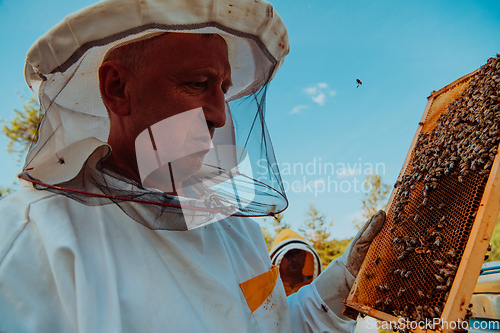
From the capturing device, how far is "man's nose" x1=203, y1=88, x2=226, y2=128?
1610 millimetres

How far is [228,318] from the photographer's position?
1.44 metres

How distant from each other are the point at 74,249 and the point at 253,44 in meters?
1.63

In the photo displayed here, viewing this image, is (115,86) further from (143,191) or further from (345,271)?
(345,271)

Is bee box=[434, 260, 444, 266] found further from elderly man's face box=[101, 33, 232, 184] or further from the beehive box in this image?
elderly man's face box=[101, 33, 232, 184]

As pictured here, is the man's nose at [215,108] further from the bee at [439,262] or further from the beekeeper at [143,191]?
the bee at [439,262]

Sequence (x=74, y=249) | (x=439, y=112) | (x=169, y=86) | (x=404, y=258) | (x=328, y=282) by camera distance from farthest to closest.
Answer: (x=439, y=112) → (x=328, y=282) → (x=404, y=258) → (x=169, y=86) → (x=74, y=249)

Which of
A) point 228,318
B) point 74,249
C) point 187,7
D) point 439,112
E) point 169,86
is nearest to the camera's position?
point 74,249

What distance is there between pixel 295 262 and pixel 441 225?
6811 mm

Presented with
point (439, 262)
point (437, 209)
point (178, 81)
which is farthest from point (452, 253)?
point (178, 81)

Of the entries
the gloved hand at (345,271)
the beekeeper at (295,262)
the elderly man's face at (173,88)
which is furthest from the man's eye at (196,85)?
the beekeeper at (295,262)

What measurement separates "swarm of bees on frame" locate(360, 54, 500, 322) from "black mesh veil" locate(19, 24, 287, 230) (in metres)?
0.86

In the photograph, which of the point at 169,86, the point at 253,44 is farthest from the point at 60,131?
the point at 253,44

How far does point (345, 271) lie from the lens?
2105mm

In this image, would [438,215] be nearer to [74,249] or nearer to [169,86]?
[169,86]
